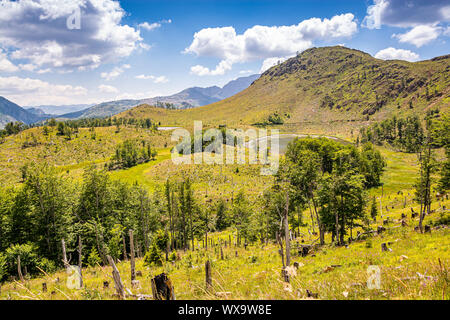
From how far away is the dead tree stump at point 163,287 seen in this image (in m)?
4.75

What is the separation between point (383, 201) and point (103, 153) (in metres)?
191

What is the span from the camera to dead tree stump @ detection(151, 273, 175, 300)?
4.75 metres

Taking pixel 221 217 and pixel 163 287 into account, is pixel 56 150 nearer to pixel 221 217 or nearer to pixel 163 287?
pixel 221 217

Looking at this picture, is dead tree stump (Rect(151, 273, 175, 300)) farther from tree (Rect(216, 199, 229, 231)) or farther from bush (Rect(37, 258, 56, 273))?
tree (Rect(216, 199, 229, 231))

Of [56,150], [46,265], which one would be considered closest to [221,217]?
[46,265]

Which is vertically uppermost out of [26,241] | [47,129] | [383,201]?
[47,129]

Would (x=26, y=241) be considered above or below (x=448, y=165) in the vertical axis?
below

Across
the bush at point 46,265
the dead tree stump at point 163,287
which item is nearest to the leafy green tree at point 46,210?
the bush at point 46,265

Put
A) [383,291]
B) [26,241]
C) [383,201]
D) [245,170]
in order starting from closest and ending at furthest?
[383,291], [26,241], [383,201], [245,170]
